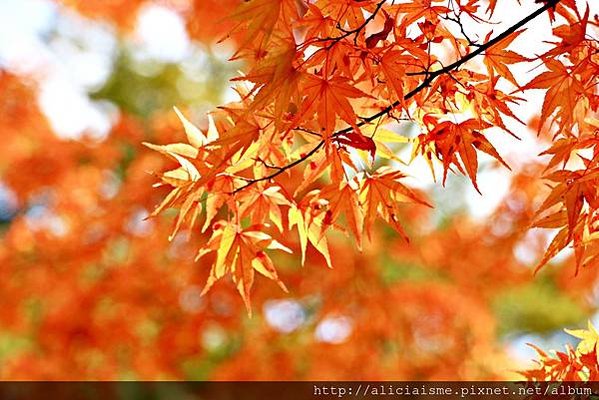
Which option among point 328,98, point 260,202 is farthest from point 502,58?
point 260,202

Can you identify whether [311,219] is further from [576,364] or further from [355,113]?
[576,364]

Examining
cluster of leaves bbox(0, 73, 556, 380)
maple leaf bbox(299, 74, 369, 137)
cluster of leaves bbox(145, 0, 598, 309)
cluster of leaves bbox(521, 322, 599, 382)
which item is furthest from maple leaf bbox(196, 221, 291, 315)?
cluster of leaves bbox(0, 73, 556, 380)

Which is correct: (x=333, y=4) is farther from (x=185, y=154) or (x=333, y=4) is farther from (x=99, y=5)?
(x=99, y=5)

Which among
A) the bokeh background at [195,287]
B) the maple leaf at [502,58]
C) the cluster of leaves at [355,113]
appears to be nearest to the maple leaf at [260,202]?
the cluster of leaves at [355,113]

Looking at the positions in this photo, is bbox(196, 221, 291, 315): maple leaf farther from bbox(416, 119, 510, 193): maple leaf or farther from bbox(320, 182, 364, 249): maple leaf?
bbox(416, 119, 510, 193): maple leaf

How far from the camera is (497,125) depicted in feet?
2.57

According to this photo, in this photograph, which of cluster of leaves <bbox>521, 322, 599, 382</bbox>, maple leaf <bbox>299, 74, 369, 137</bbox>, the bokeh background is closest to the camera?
maple leaf <bbox>299, 74, 369, 137</bbox>

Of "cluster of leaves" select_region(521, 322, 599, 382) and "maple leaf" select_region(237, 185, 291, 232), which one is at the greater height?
"maple leaf" select_region(237, 185, 291, 232)

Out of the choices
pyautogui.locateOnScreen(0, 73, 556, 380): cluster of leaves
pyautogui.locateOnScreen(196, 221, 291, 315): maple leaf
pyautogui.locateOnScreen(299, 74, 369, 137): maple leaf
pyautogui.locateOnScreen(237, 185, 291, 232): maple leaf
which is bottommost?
pyautogui.locateOnScreen(196, 221, 291, 315): maple leaf

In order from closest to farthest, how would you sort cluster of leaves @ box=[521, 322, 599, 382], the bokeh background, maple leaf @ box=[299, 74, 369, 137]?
maple leaf @ box=[299, 74, 369, 137]
cluster of leaves @ box=[521, 322, 599, 382]
the bokeh background

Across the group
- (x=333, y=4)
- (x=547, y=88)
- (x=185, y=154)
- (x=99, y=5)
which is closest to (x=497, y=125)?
(x=547, y=88)

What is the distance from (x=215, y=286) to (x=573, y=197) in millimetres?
2296

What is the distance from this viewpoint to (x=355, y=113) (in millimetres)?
785

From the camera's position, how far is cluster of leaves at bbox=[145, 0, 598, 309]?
702 mm
